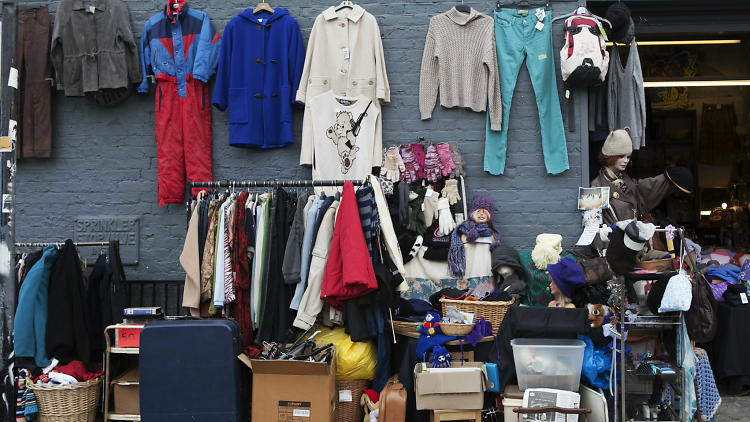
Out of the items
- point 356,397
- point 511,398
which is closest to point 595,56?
point 511,398

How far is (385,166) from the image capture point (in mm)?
5168

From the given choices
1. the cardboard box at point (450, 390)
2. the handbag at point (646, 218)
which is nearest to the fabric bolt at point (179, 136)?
the cardboard box at point (450, 390)

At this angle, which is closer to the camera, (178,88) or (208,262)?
(208,262)

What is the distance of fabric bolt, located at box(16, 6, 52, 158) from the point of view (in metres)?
5.32

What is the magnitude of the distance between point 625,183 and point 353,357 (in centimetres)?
310

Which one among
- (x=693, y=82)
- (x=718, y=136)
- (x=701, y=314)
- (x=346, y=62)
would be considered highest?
(x=693, y=82)

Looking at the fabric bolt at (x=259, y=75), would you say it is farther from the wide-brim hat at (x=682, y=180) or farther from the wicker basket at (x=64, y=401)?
the wide-brim hat at (x=682, y=180)

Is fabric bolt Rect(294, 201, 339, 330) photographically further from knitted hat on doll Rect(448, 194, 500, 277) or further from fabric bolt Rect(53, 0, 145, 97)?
fabric bolt Rect(53, 0, 145, 97)

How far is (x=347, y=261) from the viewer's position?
3.99 m

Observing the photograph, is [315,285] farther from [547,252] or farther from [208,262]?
[547,252]

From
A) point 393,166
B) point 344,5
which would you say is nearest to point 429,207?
point 393,166

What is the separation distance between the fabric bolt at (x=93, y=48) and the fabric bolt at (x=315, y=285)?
2503 mm

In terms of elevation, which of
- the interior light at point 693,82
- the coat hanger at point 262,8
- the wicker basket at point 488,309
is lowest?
the wicker basket at point 488,309

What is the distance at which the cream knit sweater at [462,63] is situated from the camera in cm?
518
